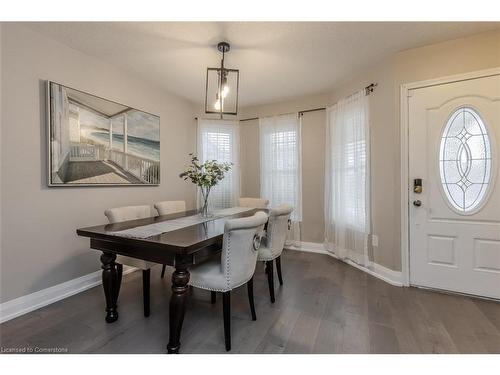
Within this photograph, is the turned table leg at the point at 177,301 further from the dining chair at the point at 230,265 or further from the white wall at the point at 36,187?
the white wall at the point at 36,187

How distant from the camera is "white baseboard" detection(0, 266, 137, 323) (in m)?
1.93

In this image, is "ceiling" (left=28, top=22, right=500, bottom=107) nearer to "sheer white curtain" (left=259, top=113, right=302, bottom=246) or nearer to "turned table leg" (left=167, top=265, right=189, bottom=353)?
"sheer white curtain" (left=259, top=113, right=302, bottom=246)

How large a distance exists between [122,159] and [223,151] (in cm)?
175

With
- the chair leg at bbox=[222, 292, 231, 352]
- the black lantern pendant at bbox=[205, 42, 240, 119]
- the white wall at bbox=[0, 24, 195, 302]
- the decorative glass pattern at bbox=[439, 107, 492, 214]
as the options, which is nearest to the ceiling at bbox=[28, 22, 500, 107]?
the black lantern pendant at bbox=[205, 42, 240, 119]

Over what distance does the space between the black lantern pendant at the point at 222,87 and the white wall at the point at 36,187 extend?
120 centimetres

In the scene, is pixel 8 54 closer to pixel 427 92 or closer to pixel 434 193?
pixel 427 92

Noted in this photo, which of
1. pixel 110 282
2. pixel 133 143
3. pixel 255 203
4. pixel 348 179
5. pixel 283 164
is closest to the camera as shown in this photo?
pixel 110 282

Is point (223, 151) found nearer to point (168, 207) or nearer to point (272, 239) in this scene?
point (168, 207)

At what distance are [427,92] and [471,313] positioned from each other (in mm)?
2088

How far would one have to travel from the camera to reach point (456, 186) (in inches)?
91.7

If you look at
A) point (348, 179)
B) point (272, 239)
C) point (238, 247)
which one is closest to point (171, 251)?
point (238, 247)

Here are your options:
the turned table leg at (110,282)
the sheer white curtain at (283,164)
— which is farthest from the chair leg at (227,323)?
the sheer white curtain at (283,164)

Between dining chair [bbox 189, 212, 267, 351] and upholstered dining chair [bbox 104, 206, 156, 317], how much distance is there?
0.52 m

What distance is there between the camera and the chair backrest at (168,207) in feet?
8.98
